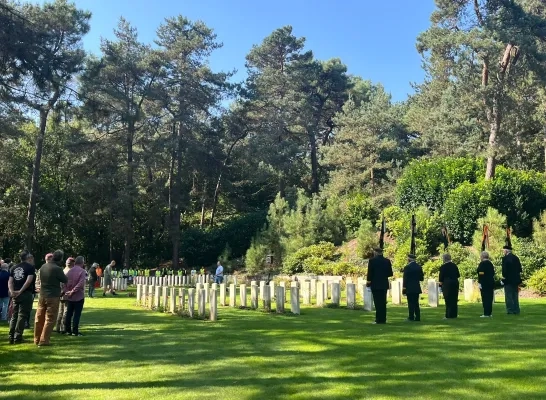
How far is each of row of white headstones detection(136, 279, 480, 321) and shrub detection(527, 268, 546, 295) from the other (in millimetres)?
4352

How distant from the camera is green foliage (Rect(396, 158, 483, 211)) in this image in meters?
31.5

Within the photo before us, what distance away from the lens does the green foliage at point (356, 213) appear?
36.1 metres

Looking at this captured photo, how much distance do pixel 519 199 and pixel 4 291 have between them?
24.6m

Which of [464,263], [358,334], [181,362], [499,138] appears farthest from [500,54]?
[181,362]

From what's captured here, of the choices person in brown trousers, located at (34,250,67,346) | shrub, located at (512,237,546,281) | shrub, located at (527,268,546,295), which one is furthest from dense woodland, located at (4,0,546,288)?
person in brown trousers, located at (34,250,67,346)

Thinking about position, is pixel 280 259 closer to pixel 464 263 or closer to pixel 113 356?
pixel 464 263

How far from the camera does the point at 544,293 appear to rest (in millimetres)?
20031

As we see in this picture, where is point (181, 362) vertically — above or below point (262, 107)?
below

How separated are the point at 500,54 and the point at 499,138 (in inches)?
186

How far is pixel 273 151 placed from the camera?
46.9 meters

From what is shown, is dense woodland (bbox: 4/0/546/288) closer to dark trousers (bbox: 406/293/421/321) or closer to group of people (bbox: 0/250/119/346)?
group of people (bbox: 0/250/119/346)

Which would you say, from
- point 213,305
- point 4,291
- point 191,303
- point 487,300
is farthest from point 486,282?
point 4,291

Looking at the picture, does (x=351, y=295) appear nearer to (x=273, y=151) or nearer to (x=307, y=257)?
(x=307, y=257)

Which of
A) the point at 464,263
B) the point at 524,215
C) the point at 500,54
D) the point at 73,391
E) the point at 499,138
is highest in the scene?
the point at 500,54
